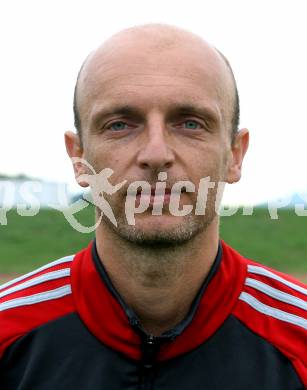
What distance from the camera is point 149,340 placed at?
8.82 ft

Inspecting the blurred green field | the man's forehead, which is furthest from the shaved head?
the blurred green field

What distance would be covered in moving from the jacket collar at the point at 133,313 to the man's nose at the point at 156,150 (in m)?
0.61

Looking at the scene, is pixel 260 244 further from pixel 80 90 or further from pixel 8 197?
pixel 80 90

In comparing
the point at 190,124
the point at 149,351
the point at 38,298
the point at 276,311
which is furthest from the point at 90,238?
the point at 190,124

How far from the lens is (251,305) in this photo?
9.37 ft

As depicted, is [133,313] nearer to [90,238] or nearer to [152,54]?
[152,54]

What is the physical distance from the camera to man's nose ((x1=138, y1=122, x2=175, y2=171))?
2.45 meters

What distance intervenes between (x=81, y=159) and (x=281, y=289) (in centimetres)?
105

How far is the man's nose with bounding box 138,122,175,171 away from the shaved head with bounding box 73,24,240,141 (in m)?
0.31

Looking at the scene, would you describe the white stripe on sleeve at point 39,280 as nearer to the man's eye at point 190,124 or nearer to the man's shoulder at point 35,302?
the man's shoulder at point 35,302

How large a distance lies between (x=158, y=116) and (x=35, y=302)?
989 mm

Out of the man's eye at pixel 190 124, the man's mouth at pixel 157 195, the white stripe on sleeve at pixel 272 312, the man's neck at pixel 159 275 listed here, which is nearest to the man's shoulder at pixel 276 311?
the white stripe on sleeve at pixel 272 312

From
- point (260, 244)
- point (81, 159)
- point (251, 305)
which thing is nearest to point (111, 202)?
point (81, 159)

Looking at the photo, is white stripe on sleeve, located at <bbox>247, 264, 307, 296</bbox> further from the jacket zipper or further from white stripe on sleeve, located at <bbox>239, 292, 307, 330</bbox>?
the jacket zipper
